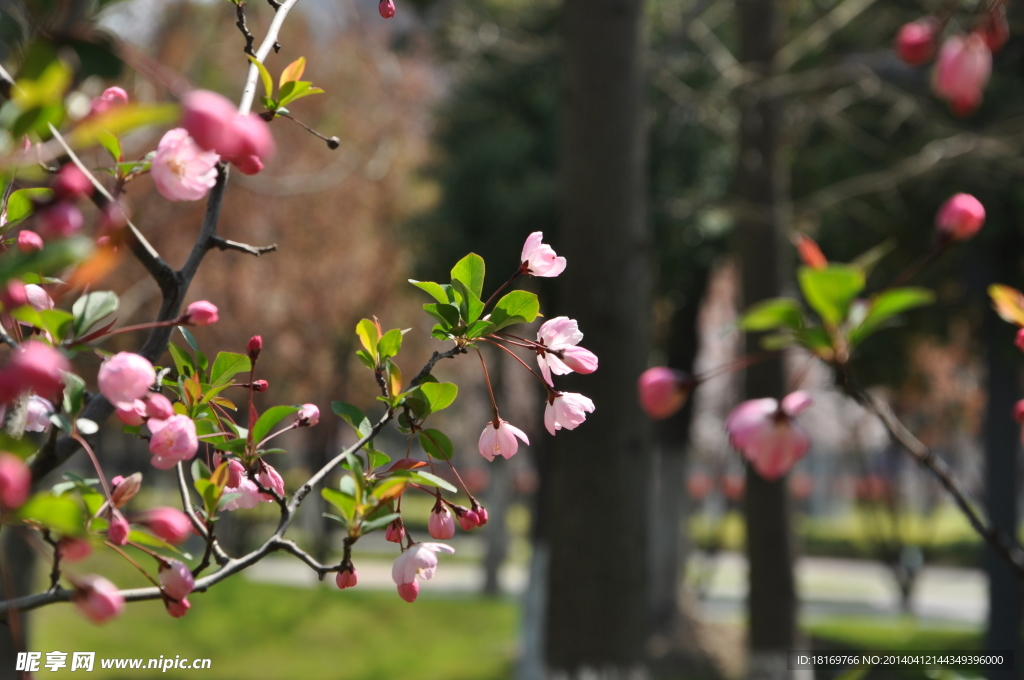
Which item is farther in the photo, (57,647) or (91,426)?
(57,647)

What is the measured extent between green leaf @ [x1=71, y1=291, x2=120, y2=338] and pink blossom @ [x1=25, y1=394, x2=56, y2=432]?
142mm

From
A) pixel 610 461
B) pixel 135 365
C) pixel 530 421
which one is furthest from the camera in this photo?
pixel 530 421

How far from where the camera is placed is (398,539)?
1.03 m

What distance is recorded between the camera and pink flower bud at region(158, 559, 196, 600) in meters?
0.87

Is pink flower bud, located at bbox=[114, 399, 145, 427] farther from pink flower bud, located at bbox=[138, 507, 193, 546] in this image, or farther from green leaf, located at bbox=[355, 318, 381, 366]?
green leaf, located at bbox=[355, 318, 381, 366]

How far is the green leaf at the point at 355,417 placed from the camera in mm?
1021

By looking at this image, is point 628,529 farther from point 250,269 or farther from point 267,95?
point 250,269

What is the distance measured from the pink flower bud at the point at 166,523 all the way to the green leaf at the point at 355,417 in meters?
0.29

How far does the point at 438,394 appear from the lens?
1001mm

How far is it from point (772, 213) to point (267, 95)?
15.5ft

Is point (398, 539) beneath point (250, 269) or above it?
beneath

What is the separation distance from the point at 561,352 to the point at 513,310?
0.08 metres

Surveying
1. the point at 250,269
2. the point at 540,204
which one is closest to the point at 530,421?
the point at 250,269

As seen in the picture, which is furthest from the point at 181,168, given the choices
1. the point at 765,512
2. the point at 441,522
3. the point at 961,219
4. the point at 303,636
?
the point at 303,636
